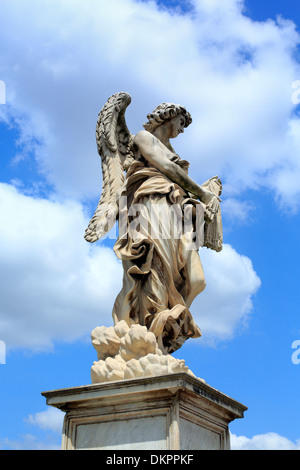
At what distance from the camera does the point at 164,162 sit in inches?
287

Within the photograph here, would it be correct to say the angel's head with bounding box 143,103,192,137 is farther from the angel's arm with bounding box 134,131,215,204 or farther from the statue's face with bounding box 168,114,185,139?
the angel's arm with bounding box 134,131,215,204

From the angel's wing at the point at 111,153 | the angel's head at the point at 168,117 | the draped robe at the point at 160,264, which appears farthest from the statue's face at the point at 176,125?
the draped robe at the point at 160,264

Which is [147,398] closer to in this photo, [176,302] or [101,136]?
[176,302]

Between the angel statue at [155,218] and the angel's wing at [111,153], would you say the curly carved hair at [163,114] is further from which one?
the angel's wing at [111,153]

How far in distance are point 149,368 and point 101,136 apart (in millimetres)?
3413

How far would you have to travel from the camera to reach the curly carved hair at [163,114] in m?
7.61

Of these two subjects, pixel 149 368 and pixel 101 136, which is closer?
pixel 149 368

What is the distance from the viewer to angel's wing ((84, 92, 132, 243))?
731cm

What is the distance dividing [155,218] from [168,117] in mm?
1461

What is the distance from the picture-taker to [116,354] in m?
6.43

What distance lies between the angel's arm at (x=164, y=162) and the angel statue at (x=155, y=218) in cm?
1

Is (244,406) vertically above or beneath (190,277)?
beneath

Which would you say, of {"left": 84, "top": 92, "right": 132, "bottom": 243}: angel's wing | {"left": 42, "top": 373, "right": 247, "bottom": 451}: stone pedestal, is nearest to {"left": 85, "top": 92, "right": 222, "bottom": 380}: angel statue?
{"left": 84, "top": 92, "right": 132, "bottom": 243}: angel's wing
